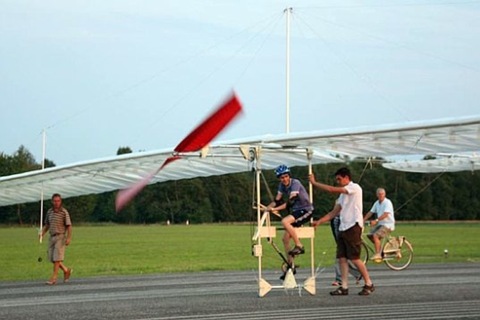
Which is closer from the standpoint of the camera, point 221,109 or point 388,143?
point 221,109

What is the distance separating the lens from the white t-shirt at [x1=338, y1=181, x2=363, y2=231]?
571 inches

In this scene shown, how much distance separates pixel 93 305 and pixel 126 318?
182 centimetres

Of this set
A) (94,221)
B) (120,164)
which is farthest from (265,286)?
(94,221)

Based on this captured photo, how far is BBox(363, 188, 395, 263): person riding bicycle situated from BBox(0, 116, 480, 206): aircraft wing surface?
5.57 ft

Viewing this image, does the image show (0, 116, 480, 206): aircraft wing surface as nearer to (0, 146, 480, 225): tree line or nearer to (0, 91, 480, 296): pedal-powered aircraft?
(0, 91, 480, 296): pedal-powered aircraft

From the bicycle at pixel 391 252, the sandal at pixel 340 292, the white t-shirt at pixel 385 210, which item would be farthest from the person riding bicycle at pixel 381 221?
the sandal at pixel 340 292

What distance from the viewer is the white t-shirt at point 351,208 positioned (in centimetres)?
1451

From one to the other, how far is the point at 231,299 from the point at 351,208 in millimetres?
2315

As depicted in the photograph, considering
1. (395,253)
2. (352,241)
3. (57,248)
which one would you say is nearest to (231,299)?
(352,241)

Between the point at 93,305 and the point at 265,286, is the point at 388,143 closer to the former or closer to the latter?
the point at 265,286

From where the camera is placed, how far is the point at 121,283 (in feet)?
58.1

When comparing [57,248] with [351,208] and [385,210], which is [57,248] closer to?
[351,208]

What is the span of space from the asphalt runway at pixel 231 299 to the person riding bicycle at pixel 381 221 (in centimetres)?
152

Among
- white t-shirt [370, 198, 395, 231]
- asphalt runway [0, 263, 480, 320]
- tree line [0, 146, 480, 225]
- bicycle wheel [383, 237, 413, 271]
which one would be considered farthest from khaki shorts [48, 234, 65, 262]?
tree line [0, 146, 480, 225]
